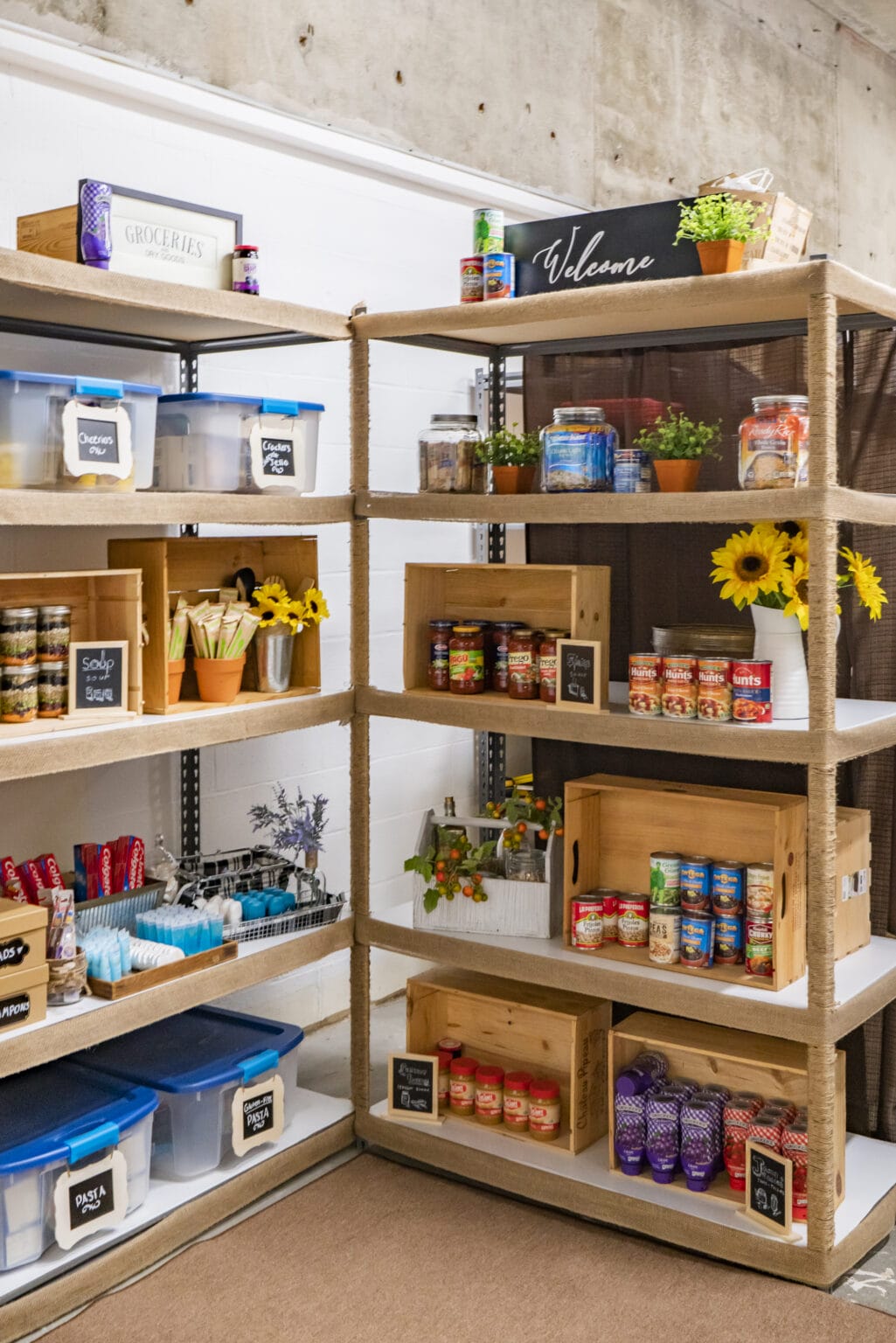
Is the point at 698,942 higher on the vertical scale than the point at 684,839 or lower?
lower

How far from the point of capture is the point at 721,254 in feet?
7.95

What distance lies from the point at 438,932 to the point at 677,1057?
1.87 ft

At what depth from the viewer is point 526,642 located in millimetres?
2828

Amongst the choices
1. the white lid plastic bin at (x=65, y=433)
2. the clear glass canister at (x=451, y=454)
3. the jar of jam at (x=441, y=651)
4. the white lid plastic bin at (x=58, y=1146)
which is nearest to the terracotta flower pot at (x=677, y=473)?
the clear glass canister at (x=451, y=454)

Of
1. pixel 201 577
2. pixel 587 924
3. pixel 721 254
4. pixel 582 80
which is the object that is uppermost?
pixel 582 80

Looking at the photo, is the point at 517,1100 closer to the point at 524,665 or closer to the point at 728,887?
the point at 728,887

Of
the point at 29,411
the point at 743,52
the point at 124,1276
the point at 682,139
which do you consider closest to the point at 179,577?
the point at 29,411

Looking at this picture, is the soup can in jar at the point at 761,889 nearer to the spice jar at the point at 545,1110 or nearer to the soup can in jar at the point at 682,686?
the soup can in jar at the point at 682,686

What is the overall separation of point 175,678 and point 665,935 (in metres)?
1.11

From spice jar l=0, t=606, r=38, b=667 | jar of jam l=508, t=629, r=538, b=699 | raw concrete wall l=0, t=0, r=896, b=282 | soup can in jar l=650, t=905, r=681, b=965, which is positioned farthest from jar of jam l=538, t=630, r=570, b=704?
raw concrete wall l=0, t=0, r=896, b=282

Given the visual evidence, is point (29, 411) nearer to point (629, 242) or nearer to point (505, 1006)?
point (629, 242)

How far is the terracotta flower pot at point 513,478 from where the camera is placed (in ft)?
9.49

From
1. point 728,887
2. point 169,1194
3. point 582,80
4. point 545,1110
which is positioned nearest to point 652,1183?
point 545,1110

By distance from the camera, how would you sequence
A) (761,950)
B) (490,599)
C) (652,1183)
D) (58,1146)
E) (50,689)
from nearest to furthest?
(58,1146) → (50,689) → (761,950) → (652,1183) → (490,599)
